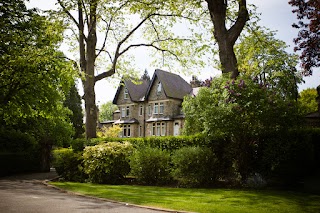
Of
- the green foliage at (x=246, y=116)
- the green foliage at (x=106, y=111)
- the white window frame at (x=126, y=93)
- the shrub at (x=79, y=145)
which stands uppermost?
the green foliage at (x=106, y=111)

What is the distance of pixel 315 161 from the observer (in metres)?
14.9

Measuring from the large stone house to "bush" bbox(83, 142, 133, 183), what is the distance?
24827 mm

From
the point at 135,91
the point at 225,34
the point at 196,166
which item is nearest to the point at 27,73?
the point at 196,166

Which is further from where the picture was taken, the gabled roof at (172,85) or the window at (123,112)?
the window at (123,112)

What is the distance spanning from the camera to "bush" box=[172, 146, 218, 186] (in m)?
13.5

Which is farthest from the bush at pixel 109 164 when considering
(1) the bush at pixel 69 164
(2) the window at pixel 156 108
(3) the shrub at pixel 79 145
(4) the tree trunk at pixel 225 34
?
(2) the window at pixel 156 108

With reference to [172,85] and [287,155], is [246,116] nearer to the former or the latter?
[287,155]

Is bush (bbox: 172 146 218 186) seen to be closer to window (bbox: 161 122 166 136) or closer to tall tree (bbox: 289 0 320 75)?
tall tree (bbox: 289 0 320 75)

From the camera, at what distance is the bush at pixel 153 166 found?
14.7 metres

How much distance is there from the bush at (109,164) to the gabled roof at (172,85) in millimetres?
26167

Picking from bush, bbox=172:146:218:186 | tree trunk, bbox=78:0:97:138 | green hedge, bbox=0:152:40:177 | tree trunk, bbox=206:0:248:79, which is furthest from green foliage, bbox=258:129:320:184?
green hedge, bbox=0:152:40:177

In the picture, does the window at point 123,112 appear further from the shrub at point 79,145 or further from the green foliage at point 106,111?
the green foliage at point 106,111

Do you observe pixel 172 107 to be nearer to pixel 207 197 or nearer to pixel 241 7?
pixel 241 7

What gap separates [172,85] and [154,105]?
12.9 ft
